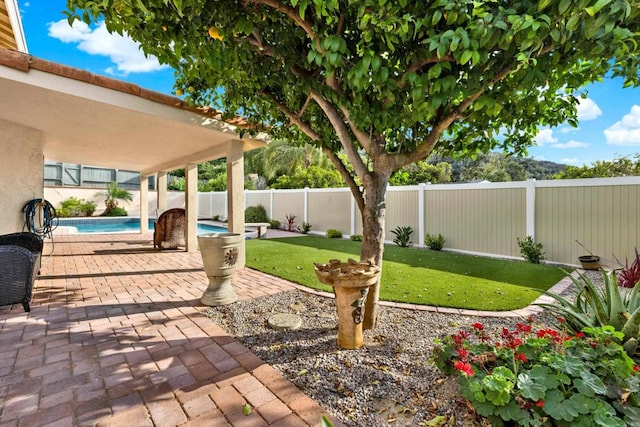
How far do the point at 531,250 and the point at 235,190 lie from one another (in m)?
7.60

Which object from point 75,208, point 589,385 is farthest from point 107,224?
point 589,385

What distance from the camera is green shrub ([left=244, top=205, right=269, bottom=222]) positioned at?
18212 millimetres

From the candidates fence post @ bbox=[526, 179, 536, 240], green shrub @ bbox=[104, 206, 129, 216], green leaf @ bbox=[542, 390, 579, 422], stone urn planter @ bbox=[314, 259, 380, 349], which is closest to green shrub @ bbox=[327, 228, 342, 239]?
fence post @ bbox=[526, 179, 536, 240]

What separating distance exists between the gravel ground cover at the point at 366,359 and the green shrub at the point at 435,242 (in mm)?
5583

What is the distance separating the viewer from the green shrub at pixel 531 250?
7949 millimetres

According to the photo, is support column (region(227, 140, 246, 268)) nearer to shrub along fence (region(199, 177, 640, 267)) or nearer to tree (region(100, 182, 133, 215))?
shrub along fence (region(199, 177, 640, 267))

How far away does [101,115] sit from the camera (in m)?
5.80

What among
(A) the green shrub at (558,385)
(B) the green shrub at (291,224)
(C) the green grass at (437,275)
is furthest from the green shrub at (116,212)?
(A) the green shrub at (558,385)

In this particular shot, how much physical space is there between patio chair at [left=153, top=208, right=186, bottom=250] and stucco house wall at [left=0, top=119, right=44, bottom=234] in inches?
124

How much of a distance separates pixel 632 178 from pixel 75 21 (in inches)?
385

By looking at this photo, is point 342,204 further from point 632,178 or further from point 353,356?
point 353,356

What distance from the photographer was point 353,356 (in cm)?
319

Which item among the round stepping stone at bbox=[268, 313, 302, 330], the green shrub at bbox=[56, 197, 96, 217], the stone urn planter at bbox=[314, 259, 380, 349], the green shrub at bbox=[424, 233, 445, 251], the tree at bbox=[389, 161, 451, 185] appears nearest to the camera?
the stone urn planter at bbox=[314, 259, 380, 349]

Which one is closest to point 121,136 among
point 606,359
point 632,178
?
point 606,359
